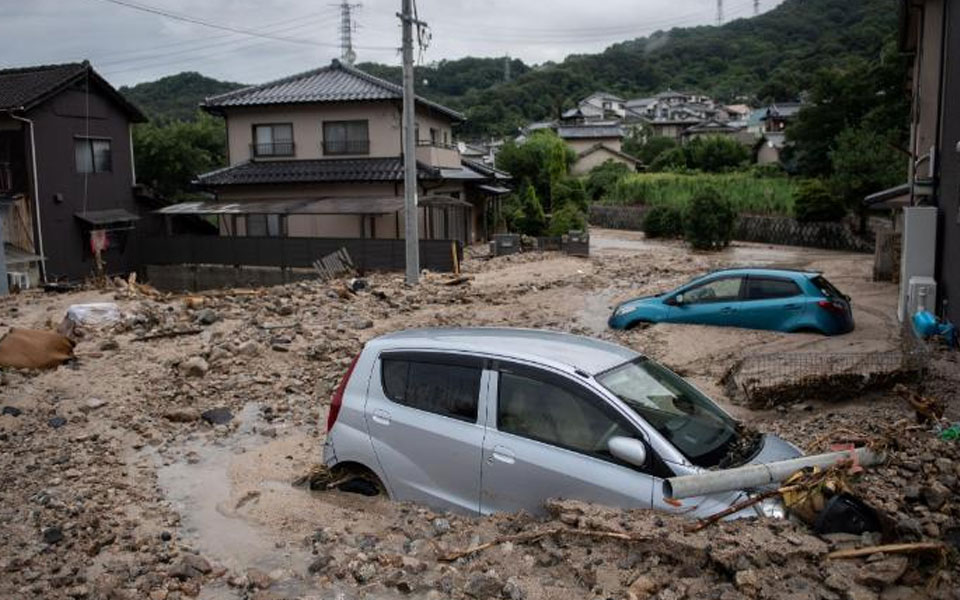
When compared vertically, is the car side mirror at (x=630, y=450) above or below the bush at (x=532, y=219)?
below

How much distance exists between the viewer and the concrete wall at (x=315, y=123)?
3100 centimetres

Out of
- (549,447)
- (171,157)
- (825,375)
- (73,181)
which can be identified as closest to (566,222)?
(73,181)

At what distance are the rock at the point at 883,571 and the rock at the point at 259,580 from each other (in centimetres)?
338

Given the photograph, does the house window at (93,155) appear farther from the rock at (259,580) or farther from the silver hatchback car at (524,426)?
the rock at (259,580)

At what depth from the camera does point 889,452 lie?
5.44 meters

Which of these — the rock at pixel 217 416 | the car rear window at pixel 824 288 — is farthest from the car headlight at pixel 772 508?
the car rear window at pixel 824 288

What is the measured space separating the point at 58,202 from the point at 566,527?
1140 inches

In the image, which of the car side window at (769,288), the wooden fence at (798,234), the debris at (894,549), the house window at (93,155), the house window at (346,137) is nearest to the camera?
the debris at (894,549)

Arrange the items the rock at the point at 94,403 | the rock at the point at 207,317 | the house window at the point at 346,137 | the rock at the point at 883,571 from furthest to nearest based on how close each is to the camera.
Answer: the house window at the point at 346,137
the rock at the point at 207,317
the rock at the point at 94,403
the rock at the point at 883,571

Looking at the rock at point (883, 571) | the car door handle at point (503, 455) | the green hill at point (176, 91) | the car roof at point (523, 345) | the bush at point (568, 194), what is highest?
the green hill at point (176, 91)

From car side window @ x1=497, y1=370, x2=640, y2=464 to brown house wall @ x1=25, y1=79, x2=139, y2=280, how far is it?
27495 mm

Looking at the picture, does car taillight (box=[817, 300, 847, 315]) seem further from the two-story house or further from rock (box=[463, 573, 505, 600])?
the two-story house

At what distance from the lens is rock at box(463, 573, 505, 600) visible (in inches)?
176

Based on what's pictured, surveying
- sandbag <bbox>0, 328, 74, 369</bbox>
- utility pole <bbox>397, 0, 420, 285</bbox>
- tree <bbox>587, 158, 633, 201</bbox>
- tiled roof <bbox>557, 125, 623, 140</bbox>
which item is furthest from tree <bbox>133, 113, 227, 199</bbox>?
tiled roof <bbox>557, 125, 623, 140</bbox>
